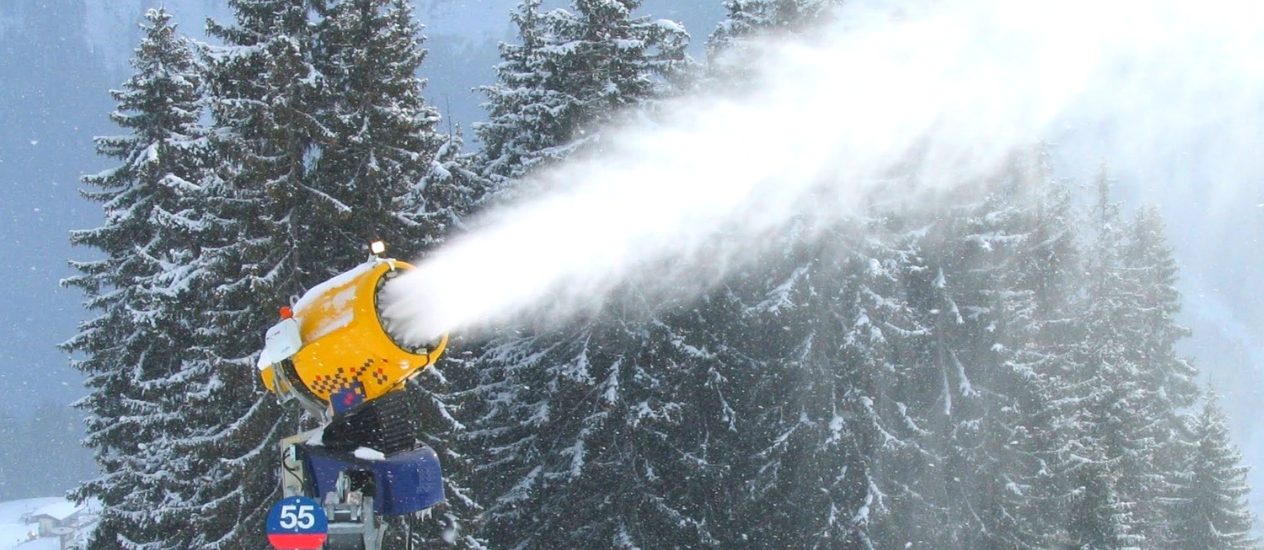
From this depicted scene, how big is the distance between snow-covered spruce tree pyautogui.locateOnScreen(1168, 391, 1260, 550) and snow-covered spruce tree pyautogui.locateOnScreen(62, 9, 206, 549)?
30.5 metres

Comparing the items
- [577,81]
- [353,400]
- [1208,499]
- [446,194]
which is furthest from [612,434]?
[1208,499]

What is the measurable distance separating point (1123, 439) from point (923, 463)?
10.1 metres

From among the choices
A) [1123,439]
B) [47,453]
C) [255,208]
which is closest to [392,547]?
[255,208]

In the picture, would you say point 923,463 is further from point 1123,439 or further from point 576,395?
point 1123,439

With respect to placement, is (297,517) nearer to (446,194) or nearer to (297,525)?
(297,525)

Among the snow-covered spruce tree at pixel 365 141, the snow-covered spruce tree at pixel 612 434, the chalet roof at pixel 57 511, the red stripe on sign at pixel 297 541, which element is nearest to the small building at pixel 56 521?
the chalet roof at pixel 57 511

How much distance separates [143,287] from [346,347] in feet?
47.0

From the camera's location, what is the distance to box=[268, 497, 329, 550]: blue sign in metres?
4.07

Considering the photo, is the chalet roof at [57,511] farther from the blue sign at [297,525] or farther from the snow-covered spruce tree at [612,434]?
the blue sign at [297,525]

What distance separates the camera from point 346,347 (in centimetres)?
457

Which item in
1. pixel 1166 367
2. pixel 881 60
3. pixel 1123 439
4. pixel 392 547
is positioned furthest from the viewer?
pixel 1166 367

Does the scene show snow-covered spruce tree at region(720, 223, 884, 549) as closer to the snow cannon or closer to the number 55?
the snow cannon

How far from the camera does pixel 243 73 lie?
14570mm

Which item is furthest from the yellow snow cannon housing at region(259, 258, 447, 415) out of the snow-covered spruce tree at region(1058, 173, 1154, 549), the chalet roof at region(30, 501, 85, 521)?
the chalet roof at region(30, 501, 85, 521)
